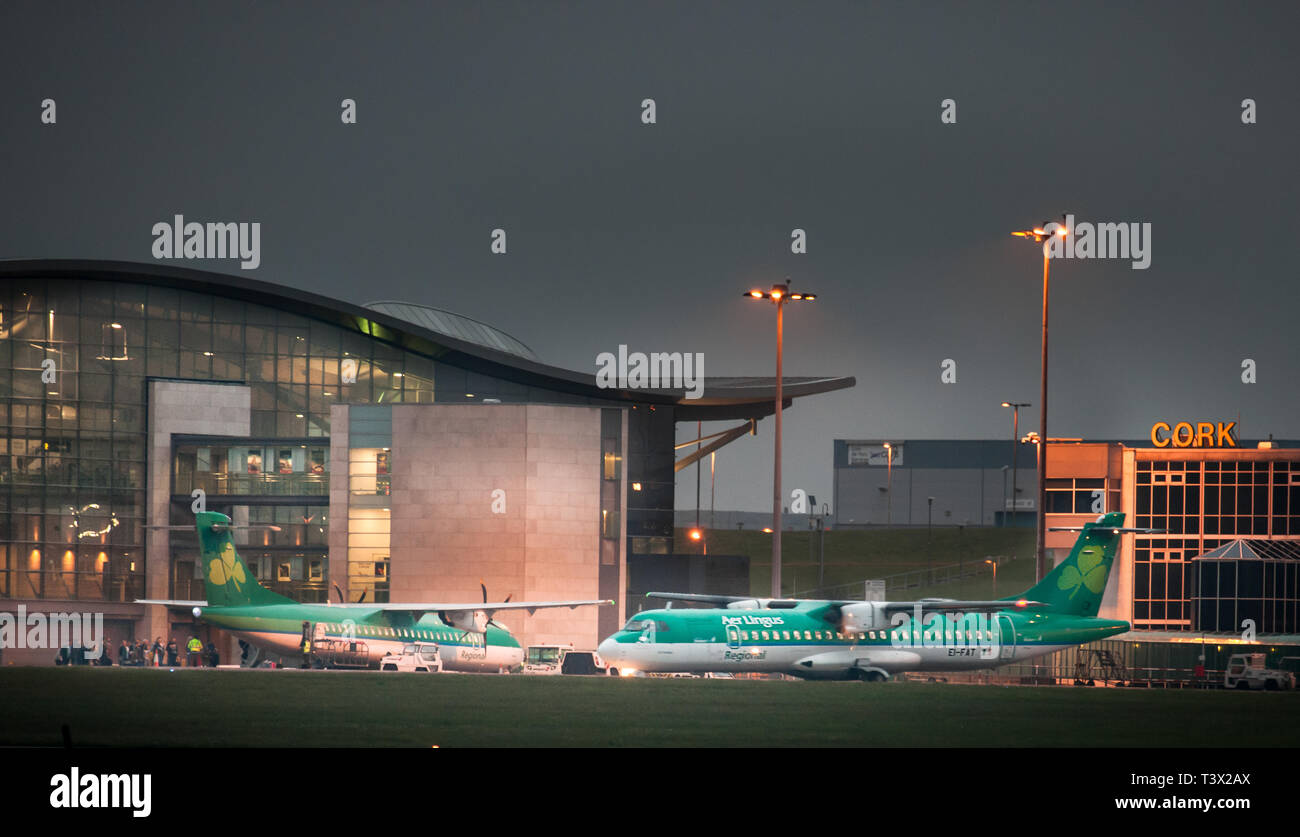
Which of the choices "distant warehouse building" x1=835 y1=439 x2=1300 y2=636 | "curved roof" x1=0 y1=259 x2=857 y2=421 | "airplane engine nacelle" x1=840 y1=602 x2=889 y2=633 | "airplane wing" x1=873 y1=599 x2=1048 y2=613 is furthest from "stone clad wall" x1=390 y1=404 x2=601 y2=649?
"distant warehouse building" x1=835 y1=439 x2=1300 y2=636

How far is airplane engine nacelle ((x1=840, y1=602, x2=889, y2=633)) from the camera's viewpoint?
174ft

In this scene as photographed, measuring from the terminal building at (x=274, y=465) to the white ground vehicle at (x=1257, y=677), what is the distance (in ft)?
111

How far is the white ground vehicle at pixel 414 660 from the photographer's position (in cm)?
5656

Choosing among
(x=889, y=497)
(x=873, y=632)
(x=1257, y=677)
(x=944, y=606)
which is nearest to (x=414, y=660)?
(x=873, y=632)

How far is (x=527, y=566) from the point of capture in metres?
76.6

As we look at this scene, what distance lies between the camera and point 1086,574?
56.0 meters

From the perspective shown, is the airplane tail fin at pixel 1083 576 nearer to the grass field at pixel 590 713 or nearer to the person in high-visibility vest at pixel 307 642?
the grass field at pixel 590 713

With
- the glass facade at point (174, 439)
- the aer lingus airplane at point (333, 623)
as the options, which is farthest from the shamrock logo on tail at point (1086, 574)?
the glass facade at point (174, 439)

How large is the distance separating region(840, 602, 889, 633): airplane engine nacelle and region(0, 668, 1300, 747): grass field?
32.2ft

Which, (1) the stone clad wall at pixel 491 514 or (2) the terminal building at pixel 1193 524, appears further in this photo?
A: (2) the terminal building at pixel 1193 524

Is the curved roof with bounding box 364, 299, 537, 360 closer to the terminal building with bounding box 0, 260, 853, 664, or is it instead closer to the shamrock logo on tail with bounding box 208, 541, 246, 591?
the terminal building with bounding box 0, 260, 853, 664

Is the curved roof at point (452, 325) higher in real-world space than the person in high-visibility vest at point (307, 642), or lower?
higher

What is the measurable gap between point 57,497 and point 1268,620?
65878 mm
